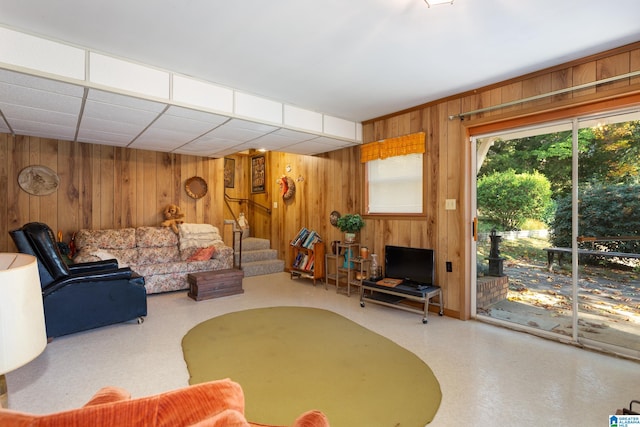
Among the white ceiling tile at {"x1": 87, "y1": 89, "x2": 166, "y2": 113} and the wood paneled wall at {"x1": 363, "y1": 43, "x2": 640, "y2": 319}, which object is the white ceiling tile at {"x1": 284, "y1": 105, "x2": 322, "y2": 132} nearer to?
the wood paneled wall at {"x1": 363, "y1": 43, "x2": 640, "y2": 319}

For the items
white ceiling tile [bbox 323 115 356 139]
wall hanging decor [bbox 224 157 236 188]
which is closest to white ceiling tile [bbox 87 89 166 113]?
white ceiling tile [bbox 323 115 356 139]

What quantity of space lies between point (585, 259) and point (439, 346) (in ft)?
5.30

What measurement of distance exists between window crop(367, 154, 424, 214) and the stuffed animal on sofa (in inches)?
139

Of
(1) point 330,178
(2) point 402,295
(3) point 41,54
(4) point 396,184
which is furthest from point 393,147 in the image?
(3) point 41,54

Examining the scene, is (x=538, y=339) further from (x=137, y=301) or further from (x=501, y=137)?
(x=137, y=301)

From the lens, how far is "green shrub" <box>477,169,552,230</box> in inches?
130

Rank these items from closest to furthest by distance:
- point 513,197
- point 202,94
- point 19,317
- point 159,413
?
point 159,413
point 19,317
point 202,94
point 513,197

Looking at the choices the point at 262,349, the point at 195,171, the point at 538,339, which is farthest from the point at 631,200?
the point at 195,171

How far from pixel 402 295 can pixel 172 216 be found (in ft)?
14.5

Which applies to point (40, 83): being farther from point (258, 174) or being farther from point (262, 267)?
point (258, 174)

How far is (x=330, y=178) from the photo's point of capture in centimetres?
557

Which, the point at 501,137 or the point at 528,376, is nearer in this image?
the point at 528,376

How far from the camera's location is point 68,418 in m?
0.64

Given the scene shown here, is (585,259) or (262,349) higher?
(585,259)
